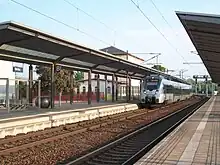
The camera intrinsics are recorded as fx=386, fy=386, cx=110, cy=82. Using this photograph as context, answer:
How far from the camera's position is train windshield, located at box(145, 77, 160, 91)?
37.9 metres

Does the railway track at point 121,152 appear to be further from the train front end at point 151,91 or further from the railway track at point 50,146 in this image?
the train front end at point 151,91

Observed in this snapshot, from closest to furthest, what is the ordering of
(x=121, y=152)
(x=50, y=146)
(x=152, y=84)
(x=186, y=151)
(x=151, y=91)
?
(x=186, y=151) < (x=121, y=152) < (x=50, y=146) < (x=151, y=91) < (x=152, y=84)

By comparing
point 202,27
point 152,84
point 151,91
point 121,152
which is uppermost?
point 202,27

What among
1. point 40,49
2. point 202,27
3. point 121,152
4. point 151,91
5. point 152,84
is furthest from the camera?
point 152,84

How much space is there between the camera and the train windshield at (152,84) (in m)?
37.9

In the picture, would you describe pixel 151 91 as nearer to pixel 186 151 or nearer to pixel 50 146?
pixel 50 146

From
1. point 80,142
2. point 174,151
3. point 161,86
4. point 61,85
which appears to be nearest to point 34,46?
point 80,142

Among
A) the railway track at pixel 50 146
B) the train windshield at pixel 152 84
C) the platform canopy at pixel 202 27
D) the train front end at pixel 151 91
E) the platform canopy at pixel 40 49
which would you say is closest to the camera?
the railway track at pixel 50 146

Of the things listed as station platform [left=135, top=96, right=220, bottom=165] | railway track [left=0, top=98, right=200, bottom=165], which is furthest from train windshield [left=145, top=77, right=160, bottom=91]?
station platform [left=135, top=96, right=220, bottom=165]

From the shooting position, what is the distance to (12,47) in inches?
736

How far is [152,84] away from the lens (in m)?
38.2

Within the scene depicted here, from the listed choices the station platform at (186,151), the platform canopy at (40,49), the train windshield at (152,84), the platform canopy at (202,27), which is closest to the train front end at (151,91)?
the train windshield at (152,84)

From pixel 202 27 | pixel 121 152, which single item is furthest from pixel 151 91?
pixel 121 152

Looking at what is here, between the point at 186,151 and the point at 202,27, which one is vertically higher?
the point at 202,27
